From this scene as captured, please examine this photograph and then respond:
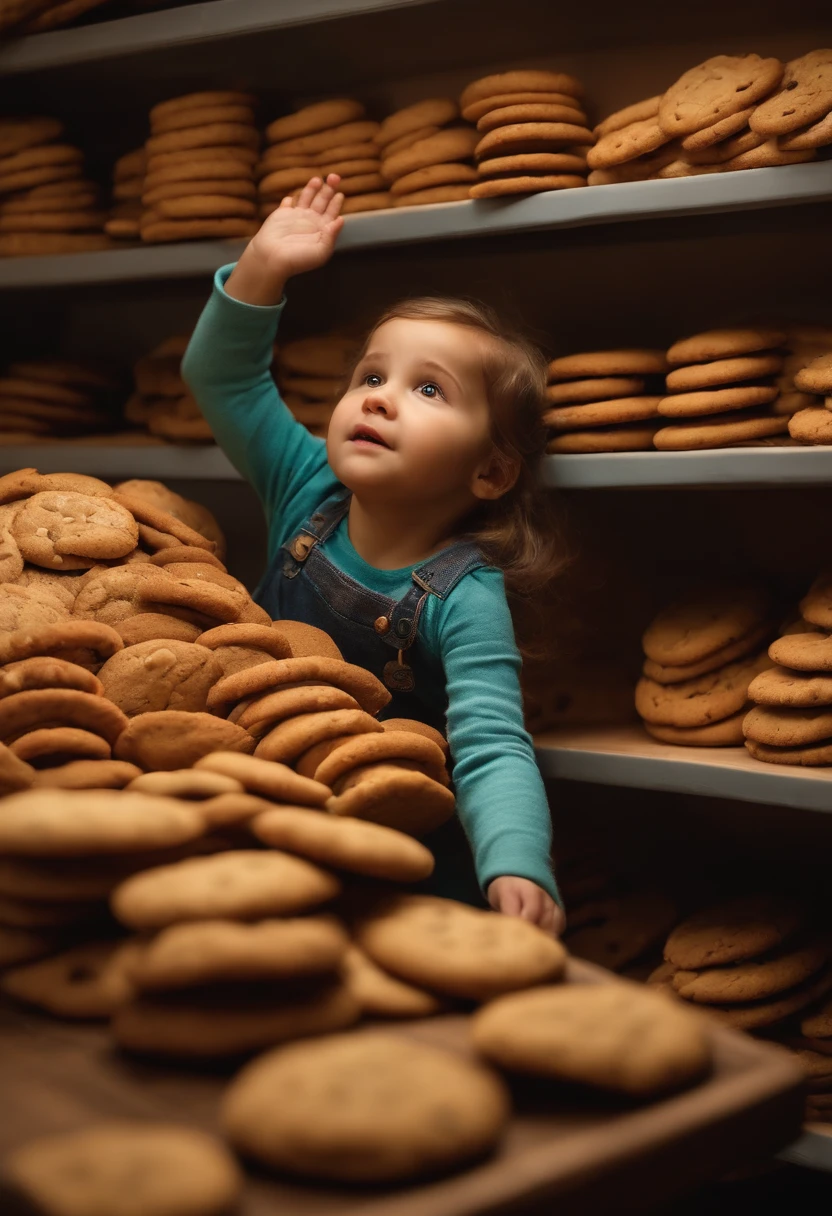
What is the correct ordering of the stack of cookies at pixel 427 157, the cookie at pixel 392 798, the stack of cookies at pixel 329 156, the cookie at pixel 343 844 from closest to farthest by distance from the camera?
the cookie at pixel 343 844 < the cookie at pixel 392 798 < the stack of cookies at pixel 427 157 < the stack of cookies at pixel 329 156

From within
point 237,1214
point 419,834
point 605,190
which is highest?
point 605,190

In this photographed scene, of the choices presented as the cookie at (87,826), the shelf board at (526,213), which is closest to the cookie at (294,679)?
the cookie at (87,826)

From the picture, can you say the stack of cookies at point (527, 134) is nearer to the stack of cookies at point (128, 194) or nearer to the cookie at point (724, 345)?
the cookie at point (724, 345)

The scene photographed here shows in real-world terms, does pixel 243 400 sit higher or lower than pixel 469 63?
lower

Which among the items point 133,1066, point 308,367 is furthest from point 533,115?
point 133,1066

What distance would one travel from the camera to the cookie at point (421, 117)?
1.78m

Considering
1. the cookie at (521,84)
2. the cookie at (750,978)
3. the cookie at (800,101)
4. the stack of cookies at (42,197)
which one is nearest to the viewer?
the cookie at (800,101)

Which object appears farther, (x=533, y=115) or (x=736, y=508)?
(x=736, y=508)

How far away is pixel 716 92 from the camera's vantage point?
1.51 m

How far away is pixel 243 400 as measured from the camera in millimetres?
1774

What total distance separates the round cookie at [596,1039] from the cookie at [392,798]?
22 cm

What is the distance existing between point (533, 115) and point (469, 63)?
0.53m

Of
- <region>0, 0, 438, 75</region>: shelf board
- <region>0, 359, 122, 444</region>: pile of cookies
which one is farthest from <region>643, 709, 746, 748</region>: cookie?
<region>0, 359, 122, 444</region>: pile of cookies

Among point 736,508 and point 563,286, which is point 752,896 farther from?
point 563,286
